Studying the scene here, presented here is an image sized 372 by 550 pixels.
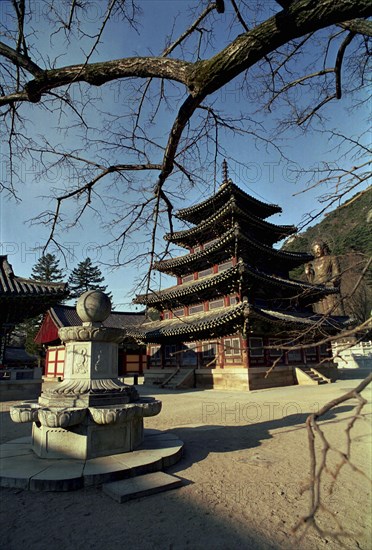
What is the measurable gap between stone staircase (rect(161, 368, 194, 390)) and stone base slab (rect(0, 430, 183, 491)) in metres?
12.8

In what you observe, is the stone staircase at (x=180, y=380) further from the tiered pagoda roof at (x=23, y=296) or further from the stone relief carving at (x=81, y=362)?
the stone relief carving at (x=81, y=362)

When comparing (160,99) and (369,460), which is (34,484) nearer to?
(369,460)

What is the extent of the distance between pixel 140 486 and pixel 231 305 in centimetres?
1442

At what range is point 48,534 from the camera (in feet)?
9.61

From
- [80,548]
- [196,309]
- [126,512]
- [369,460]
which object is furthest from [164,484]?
[196,309]

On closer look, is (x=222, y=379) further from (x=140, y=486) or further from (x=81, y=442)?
(x=140, y=486)

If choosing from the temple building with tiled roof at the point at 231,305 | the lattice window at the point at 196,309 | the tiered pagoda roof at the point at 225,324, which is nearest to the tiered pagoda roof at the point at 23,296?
the tiered pagoda roof at the point at 225,324

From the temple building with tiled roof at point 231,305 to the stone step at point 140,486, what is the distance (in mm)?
10268

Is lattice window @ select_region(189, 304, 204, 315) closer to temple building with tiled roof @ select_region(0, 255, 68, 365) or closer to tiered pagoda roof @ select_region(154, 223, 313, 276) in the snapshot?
tiered pagoda roof @ select_region(154, 223, 313, 276)

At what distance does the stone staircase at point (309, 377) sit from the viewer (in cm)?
1702

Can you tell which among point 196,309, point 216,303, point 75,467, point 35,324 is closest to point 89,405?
point 75,467

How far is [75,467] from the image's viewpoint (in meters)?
4.23

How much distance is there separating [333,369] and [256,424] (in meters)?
14.8

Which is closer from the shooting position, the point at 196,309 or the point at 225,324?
the point at 225,324
